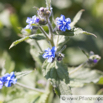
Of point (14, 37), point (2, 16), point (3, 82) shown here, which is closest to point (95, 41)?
point (14, 37)

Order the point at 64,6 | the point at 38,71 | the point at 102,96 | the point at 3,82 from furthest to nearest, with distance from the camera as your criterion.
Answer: the point at 64,6, the point at 38,71, the point at 102,96, the point at 3,82

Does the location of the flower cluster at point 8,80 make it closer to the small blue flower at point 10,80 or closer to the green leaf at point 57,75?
the small blue flower at point 10,80

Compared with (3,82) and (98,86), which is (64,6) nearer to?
(98,86)

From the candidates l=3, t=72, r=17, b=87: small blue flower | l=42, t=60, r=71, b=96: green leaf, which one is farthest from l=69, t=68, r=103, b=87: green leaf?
l=3, t=72, r=17, b=87: small blue flower

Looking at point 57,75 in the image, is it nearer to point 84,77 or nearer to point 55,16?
point 84,77

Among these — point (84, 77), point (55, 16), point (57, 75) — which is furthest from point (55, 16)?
point (57, 75)
